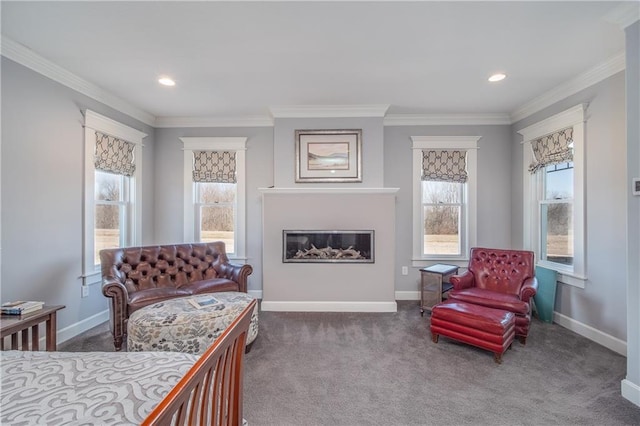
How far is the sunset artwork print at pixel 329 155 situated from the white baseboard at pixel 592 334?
10.6 ft

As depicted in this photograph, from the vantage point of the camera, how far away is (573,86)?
3.18 m

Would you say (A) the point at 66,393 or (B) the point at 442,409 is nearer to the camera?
(A) the point at 66,393

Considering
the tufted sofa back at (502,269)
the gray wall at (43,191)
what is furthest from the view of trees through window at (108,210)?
→ the tufted sofa back at (502,269)

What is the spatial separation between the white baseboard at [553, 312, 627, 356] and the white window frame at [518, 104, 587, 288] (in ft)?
1.41

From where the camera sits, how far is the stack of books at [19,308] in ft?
7.14

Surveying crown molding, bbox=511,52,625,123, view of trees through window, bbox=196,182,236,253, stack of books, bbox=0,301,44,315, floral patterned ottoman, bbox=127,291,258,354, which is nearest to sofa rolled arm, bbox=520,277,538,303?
crown molding, bbox=511,52,625,123

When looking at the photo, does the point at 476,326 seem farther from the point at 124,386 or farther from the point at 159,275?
the point at 159,275

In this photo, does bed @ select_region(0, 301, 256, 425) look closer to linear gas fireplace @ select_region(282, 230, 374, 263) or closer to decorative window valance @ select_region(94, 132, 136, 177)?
linear gas fireplace @ select_region(282, 230, 374, 263)

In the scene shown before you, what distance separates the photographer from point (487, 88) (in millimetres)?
3352

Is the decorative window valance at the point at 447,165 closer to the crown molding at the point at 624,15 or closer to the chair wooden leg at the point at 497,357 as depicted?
the crown molding at the point at 624,15

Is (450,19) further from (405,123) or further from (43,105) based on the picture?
(43,105)

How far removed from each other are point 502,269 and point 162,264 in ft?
13.7

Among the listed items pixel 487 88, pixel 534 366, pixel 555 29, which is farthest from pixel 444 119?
pixel 534 366

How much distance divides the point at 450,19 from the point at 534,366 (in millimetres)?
2979
